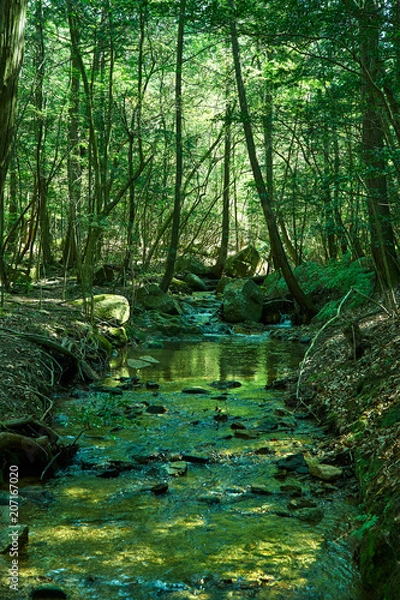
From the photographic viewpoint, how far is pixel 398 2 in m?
5.73

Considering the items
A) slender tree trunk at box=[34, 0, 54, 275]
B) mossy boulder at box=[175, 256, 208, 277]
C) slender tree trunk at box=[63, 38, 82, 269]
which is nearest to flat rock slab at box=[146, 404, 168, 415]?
slender tree trunk at box=[63, 38, 82, 269]

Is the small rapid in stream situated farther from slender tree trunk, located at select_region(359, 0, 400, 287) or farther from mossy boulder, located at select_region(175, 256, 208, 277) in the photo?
mossy boulder, located at select_region(175, 256, 208, 277)

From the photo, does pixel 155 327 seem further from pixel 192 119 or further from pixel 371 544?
pixel 371 544

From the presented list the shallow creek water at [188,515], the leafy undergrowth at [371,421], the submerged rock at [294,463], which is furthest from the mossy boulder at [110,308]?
the submerged rock at [294,463]

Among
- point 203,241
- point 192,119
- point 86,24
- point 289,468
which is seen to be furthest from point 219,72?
point 289,468

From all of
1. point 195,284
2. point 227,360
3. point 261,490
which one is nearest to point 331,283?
point 227,360

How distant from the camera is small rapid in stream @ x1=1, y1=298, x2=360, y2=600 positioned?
11.0ft

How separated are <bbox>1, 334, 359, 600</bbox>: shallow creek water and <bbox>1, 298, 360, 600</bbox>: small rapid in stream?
10mm

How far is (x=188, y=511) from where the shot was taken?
14.3ft

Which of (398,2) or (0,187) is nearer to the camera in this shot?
(0,187)

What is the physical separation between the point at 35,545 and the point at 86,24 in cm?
1019

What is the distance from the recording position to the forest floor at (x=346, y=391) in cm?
348

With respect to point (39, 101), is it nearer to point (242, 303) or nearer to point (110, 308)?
point (110, 308)

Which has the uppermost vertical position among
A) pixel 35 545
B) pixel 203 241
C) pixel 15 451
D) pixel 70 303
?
pixel 203 241
